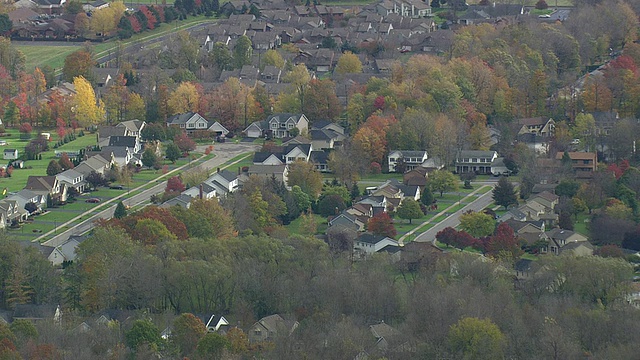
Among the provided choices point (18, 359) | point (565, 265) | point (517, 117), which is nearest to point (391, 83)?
point (517, 117)

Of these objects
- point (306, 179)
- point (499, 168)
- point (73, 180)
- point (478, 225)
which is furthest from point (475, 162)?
point (73, 180)

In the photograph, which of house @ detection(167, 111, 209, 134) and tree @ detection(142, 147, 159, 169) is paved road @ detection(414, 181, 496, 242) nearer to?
tree @ detection(142, 147, 159, 169)

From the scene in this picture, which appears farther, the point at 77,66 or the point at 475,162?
the point at 77,66

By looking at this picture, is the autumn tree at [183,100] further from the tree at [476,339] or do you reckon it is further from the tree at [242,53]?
the tree at [476,339]

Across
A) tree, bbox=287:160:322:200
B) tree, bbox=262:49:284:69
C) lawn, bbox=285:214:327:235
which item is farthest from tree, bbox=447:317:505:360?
tree, bbox=262:49:284:69

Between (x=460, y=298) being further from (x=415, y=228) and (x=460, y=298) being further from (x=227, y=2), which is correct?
(x=227, y=2)

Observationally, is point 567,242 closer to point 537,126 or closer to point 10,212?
point 537,126

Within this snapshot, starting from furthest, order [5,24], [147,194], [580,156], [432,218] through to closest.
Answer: [5,24]
[580,156]
[147,194]
[432,218]

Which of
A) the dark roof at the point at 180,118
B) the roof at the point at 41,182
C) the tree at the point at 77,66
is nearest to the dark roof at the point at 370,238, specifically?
the roof at the point at 41,182
